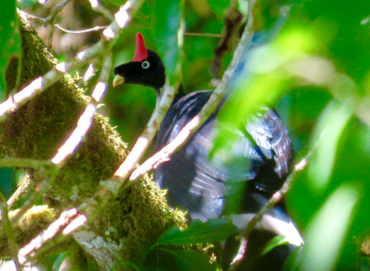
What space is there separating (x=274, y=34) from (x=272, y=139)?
1525 millimetres

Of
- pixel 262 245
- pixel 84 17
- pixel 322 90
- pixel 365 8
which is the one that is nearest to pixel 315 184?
pixel 322 90

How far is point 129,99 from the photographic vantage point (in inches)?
138

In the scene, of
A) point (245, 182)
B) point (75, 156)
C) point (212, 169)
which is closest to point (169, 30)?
point (75, 156)

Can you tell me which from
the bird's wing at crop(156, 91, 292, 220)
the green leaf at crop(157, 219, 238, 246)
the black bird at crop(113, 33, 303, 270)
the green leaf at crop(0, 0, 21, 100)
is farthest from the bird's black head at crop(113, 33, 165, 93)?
the green leaf at crop(0, 0, 21, 100)

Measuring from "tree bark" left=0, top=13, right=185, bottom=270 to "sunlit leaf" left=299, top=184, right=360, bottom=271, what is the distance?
0.83 meters

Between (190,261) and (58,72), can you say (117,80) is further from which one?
(58,72)

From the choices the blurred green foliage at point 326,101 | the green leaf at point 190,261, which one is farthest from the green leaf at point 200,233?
the blurred green foliage at point 326,101

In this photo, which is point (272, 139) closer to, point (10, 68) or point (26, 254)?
point (10, 68)

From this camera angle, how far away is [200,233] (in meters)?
1.39

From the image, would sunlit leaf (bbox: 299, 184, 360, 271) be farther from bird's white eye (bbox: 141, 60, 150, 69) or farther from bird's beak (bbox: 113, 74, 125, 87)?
bird's white eye (bbox: 141, 60, 150, 69)

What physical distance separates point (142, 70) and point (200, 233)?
2.26m

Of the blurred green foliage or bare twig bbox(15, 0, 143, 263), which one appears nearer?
the blurred green foliage

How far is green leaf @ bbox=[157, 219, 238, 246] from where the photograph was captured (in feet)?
4.54

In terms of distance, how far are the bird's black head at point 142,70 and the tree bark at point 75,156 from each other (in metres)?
1.62
